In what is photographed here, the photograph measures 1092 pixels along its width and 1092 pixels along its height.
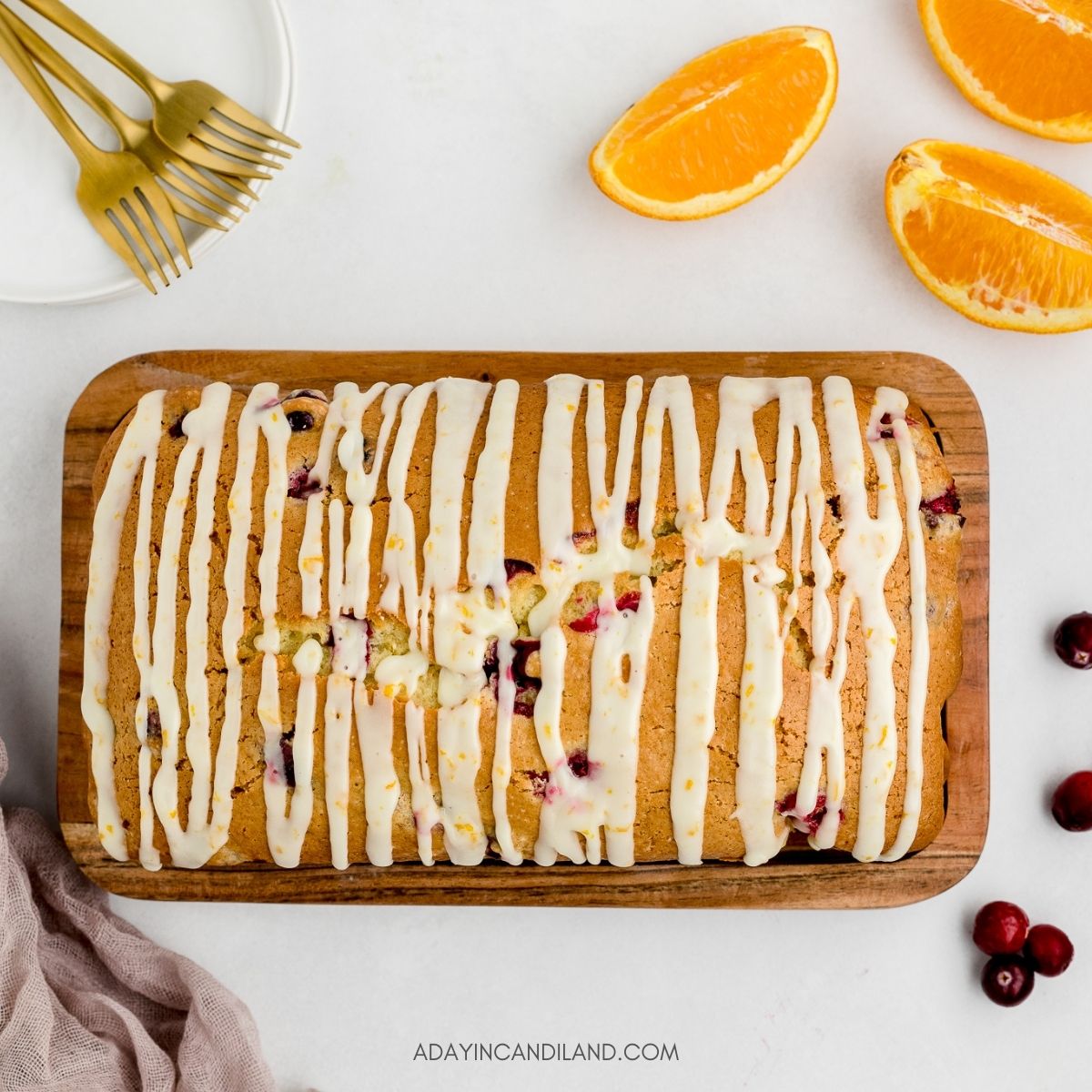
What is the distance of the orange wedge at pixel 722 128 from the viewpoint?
1.96 meters

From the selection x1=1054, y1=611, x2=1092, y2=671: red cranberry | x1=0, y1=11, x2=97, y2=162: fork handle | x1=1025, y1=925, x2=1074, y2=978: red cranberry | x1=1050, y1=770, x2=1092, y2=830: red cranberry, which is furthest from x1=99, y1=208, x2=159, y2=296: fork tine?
x1=1025, y1=925, x2=1074, y2=978: red cranberry

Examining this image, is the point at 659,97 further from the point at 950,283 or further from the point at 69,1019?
the point at 69,1019

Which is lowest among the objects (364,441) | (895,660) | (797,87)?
(895,660)

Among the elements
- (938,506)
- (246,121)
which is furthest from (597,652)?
(246,121)

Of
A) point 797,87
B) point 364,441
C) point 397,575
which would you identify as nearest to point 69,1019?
point 397,575

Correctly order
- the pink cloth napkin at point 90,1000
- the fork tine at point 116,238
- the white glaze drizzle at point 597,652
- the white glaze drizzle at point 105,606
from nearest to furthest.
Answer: the white glaze drizzle at point 597,652 → the white glaze drizzle at point 105,606 → the pink cloth napkin at point 90,1000 → the fork tine at point 116,238

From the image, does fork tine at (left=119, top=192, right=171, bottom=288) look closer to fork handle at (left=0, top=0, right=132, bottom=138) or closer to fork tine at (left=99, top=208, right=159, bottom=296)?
fork tine at (left=99, top=208, right=159, bottom=296)

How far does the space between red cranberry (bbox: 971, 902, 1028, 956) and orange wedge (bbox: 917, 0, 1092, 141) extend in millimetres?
1490

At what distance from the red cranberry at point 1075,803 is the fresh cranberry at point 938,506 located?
680 mm

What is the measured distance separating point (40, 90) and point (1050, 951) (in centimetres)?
249

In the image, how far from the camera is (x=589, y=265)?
2088mm

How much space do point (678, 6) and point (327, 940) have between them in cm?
199

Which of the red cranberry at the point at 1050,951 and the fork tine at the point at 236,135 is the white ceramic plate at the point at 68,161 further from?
the red cranberry at the point at 1050,951

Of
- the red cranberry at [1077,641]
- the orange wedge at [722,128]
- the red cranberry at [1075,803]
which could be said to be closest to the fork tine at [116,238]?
the orange wedge at [722,128]
